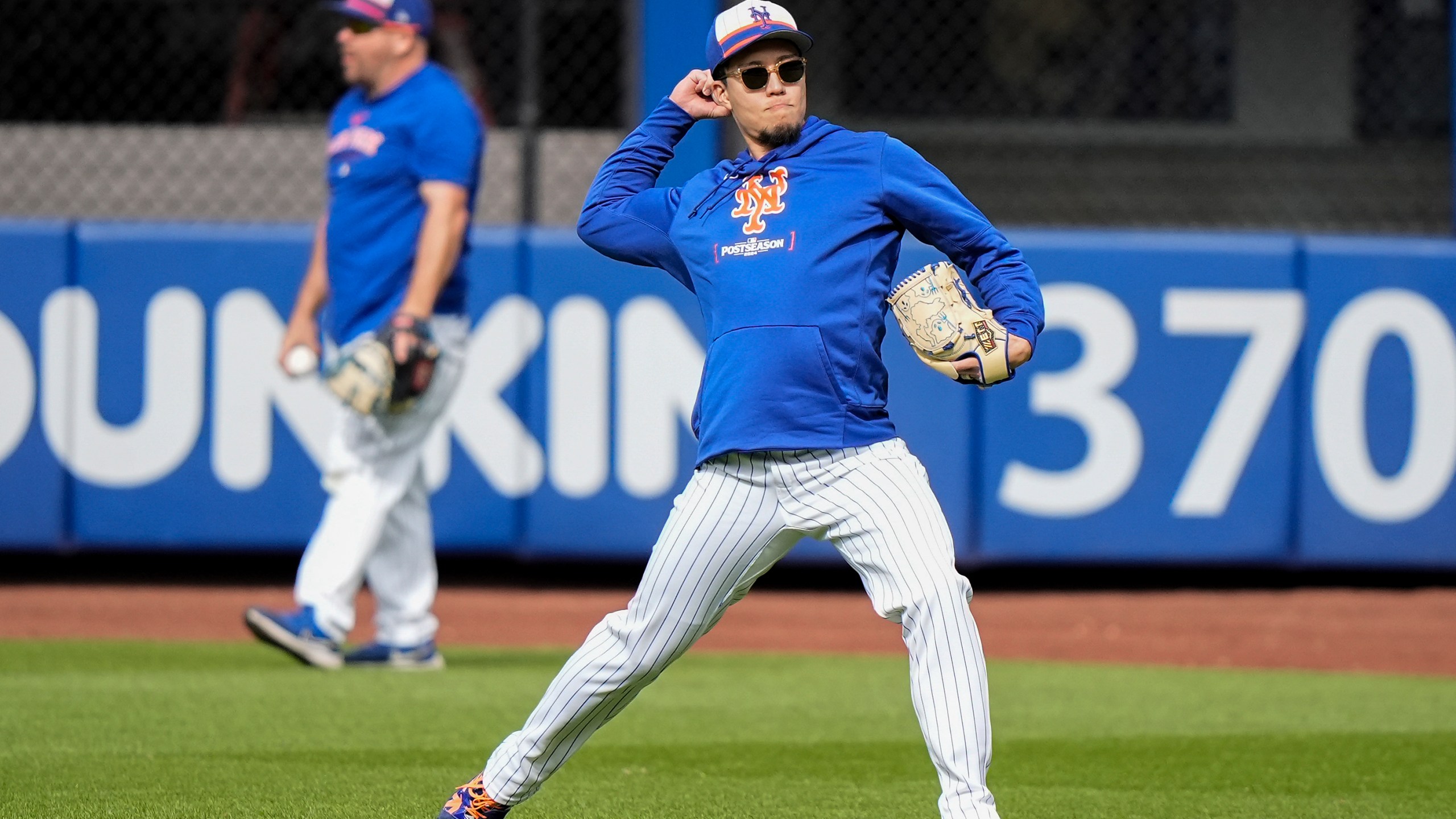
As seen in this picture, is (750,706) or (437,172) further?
(437,172)

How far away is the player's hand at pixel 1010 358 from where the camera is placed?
3.11 m

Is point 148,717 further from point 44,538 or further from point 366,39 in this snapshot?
point 44,538

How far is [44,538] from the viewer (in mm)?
8023

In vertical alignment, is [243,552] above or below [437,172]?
below

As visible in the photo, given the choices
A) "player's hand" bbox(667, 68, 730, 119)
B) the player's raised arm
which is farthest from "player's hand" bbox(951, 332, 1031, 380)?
"player's hand" bbox(667, 68, 730, 119)

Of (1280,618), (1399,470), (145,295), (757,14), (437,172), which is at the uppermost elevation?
(757,14)

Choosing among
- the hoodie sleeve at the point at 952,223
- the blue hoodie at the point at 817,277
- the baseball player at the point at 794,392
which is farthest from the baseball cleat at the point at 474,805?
the hoodie sleeve at the point at 952,223

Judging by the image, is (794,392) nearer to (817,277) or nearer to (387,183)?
(817,277)

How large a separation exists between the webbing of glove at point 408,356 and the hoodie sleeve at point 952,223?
263cm

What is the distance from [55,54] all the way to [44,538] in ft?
11.7

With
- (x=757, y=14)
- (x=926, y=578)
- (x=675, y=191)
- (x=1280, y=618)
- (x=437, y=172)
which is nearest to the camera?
(x=926, y=578)

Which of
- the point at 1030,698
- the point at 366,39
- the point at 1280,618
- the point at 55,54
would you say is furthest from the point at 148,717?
the point at 55,54

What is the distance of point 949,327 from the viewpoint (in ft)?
10.4

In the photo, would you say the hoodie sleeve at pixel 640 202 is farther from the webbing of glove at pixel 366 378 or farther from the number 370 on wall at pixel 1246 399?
the number 370 on wall at pixel 1246 399
